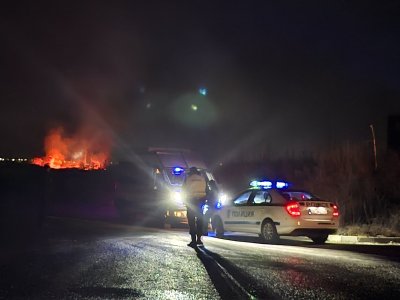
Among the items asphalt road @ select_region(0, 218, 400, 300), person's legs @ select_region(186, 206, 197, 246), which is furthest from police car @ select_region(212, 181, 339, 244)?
person's legs @ select_region(186, 206, 197, 246)

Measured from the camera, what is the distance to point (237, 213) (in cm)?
1479

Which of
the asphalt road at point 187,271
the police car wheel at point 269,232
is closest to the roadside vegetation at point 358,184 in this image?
the police car wheel at point 269,232

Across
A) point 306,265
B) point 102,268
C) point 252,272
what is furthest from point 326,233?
point 102,268

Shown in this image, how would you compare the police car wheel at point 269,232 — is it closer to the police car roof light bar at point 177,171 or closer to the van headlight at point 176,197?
the van headlight at point 176,197

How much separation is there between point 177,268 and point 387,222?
1003 centimetres

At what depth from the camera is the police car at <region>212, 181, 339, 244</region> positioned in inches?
514

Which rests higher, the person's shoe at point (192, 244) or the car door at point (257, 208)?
the car door at point (257, 208)

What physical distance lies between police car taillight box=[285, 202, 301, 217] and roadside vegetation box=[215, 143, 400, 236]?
9.50 feet

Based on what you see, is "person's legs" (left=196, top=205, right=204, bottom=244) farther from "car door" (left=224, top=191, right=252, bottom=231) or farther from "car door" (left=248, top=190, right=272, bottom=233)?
"car door" (left=224, top=191, right=252, bottom=231)

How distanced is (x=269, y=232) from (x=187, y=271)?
606cm

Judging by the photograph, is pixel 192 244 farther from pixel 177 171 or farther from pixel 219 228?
pixel 177 171

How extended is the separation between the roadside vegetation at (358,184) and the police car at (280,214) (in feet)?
7.19

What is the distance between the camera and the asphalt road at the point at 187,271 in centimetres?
652

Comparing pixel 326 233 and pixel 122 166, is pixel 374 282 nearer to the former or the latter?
pixel 326 233
